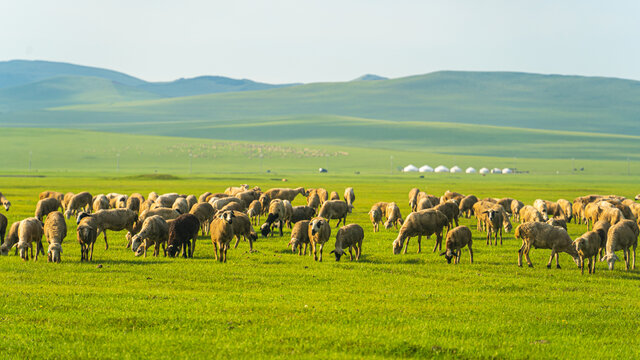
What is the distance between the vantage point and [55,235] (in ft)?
71.4

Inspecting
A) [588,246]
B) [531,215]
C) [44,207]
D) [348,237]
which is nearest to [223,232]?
[348,237]

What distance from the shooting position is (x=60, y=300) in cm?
1541

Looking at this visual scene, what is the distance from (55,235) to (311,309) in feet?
34.6

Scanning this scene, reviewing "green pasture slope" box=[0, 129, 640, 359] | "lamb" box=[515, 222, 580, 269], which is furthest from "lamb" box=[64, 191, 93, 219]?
"lamb" box=[515, 222, 580, 269]

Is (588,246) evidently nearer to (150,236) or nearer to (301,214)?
(150,236)

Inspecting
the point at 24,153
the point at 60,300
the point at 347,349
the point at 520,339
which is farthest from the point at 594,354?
Answer: the point at 24,153

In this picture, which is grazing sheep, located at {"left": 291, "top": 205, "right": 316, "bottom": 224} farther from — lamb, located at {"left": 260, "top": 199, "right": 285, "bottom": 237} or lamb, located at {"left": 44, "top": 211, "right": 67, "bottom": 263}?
lamb, located at {"left": 44, "top": 211, "right": 67, "bottom": 263}

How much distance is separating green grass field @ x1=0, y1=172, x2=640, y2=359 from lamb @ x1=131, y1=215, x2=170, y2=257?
416 millimetres

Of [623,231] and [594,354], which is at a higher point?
[623,231]

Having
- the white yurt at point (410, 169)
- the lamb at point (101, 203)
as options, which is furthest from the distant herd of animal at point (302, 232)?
the white yurt at point (410, 169)

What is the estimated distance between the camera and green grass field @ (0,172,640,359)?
494 inches

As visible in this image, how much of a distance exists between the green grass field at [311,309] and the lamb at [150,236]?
1.37ft

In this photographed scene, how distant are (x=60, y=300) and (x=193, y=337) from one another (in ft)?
13.8

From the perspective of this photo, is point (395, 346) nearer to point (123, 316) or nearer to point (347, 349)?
point (347, 349)
